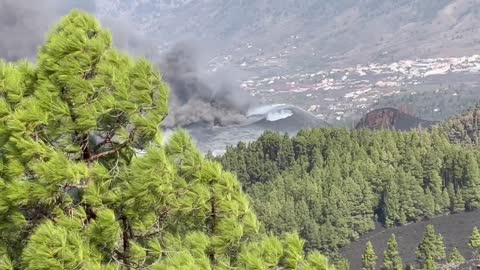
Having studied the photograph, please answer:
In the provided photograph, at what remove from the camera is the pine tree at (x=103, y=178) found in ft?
9.28

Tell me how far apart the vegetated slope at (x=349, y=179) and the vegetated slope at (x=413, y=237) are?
348 millimetres

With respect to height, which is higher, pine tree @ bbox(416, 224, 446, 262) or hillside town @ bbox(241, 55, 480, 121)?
hillside town @ bbox(241, 55, 480, 121)

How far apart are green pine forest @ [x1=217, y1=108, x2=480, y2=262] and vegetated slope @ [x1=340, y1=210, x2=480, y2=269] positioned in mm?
346

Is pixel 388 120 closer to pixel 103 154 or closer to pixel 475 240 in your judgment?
pixel 475 240

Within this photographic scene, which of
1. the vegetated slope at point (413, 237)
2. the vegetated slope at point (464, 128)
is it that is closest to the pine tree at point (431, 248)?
the vegetated slope at point (413, 237)

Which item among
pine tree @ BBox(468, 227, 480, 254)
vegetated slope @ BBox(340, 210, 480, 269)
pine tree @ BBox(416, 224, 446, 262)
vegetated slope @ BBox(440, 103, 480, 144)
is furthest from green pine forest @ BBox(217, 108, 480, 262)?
vegetated slope @ BBox(440, 103, 480, 144)

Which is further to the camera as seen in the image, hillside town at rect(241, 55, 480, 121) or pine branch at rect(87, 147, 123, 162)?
hillside town at rect(241, 55, 480, 121)

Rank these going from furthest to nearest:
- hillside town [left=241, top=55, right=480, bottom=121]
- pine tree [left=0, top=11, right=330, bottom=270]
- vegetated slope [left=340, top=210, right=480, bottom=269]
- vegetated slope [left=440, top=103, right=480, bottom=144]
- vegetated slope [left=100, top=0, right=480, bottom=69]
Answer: vegetated slope [left=100, top=0, right=480, bottom=69], hillside town [left=241, top=55, right=480, bottom=121], vegetated slope [left=440, top=103, right=480, bottom=144], vegetated slope [left=340, top=210, right=480, bottom=269], pine tree [left=0, top=11, right=330, bottom=270]

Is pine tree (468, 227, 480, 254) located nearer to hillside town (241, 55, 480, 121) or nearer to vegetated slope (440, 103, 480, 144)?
vegetated slope (440, 103, 480, 144)

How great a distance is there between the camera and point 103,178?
299 centimetres

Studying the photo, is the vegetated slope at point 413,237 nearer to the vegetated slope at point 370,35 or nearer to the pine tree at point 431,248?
the pine tree at point 431,248

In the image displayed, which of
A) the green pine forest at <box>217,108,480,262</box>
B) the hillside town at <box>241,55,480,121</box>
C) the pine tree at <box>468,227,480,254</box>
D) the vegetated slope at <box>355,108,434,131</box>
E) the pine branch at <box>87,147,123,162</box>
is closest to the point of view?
the pine branch at <box>87,147,123,162</box>

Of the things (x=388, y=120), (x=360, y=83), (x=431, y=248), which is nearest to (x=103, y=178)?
(x=431, y=248)

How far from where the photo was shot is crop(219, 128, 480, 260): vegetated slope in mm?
21047
